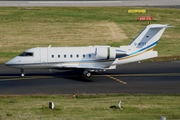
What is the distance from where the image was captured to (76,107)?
3080cm

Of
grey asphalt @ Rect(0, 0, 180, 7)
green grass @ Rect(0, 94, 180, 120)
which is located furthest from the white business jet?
grey asphalt @ Rect(0, 0, 180, 7)

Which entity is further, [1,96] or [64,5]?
[64,5]

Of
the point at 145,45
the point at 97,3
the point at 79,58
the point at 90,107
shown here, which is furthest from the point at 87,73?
the point at 97,3

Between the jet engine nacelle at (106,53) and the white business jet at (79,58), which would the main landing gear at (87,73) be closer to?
the white business jet at (79,58)

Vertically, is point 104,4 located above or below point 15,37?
above

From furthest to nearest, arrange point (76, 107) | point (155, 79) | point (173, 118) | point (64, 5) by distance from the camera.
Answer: point (64, 5)
point (155, 79)
point (76, 107)
point (173, 118)

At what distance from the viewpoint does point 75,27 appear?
65.6m

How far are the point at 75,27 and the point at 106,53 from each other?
84.3 feet

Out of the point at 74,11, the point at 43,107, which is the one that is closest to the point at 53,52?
the point at 43,107

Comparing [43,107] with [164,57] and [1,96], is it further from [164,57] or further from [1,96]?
[164,57]

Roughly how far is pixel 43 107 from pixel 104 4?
5443cm

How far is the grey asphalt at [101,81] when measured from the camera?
3688cm

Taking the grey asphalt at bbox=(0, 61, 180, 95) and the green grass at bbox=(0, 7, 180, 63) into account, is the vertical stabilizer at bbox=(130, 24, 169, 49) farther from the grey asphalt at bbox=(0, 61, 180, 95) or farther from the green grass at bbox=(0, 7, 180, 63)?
the green grass at bbox=(0, 7, 180, 63)

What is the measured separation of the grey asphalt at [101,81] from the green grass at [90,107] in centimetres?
207
